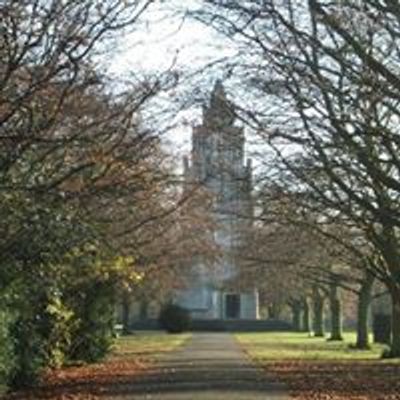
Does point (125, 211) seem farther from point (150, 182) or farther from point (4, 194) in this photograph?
point (4, 194)

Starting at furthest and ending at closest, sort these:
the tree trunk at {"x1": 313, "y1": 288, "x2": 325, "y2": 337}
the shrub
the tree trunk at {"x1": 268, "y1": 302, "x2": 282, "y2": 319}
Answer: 1. the tree trunk at {"x1": 268, "y1": 302, "x2": 282, "y2": 319}
2. the shrub
3. the tree trunk at {"x1": 313, "y1": 288, "x2": 325, "y2": 337}

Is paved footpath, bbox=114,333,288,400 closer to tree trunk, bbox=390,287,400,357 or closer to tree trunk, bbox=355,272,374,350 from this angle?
tree trunk, bbox=390,287,400,357

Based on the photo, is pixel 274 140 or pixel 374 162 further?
pixel 274 140

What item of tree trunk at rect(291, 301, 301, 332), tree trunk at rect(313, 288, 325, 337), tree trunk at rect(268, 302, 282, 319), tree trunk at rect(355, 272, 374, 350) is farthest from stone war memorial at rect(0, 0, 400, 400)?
tree trunk at rect(268, 302, 282, 319)

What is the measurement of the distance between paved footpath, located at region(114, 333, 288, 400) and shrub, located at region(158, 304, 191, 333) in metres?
44.8

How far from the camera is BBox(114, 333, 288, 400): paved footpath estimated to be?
23.3 metres

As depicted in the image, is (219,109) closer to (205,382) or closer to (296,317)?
(205,382)

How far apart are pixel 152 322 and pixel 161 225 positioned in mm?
64349

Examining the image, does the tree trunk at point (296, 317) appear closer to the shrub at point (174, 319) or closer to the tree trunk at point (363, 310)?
the shrub at point (174, 319)

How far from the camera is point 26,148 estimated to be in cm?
1616

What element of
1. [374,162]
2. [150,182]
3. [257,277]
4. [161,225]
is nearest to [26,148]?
[150,182]

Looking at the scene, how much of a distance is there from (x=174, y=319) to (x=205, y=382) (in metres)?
59.3

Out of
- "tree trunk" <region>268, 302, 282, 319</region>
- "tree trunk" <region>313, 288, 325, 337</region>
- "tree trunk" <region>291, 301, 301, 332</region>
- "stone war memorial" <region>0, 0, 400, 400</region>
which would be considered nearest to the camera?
"stone war memorial" <region>0, 0, 400, 400</region>

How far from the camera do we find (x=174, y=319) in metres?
86.4
